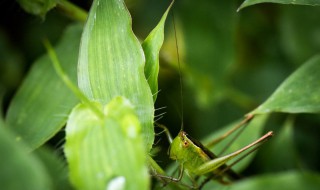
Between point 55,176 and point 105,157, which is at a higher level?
point 105,157

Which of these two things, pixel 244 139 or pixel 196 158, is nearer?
pixel 196 158

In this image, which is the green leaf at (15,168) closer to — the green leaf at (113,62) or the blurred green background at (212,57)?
the green leaf at (113,62)


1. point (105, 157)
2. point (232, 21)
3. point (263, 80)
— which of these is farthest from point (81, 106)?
point (263, 80)

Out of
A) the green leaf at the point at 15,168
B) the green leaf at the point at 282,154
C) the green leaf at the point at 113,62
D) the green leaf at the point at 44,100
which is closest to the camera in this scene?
the green leaf at the point at 15,168

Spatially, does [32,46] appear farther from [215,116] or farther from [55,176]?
[55,176]

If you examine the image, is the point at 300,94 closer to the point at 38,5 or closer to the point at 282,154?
the point at 282,154

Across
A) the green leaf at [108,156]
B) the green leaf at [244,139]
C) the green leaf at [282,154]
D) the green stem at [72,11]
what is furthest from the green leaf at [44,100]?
the green leaf at [282,154]

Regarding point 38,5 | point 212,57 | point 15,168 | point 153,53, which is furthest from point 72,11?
point 15,168
